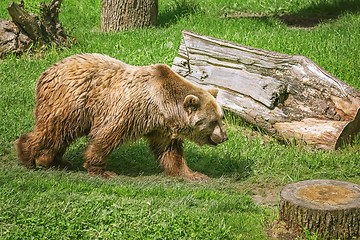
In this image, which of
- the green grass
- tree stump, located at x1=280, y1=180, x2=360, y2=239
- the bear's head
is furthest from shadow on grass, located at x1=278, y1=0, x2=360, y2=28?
tree stump, located at x1=280, y1=180, x2=360, y2=239

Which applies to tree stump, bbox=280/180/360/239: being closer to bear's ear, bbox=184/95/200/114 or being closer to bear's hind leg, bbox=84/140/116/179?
bear's ear, bbox=184/95/200/114

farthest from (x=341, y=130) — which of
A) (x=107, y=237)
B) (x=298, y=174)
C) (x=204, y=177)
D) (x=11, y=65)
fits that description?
(x=11, y=65)

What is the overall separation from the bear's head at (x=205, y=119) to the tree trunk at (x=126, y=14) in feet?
21.3

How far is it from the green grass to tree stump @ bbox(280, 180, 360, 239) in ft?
1.18

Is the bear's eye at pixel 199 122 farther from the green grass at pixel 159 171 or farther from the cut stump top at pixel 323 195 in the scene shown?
the cut stump top at pixel 323 195

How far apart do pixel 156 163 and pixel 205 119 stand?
1.05 m

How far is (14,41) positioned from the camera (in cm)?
986

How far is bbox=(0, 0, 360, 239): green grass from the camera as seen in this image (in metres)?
4.05

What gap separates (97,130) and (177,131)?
970mm

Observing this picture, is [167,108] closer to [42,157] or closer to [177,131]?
[177,131]

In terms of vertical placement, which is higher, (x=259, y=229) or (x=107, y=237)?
(x=107, y=237)

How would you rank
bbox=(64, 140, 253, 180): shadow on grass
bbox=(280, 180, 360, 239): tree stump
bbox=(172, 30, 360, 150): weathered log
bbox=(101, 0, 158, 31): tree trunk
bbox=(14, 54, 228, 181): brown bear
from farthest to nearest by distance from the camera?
bbox=(101, 0, 158, 31): tree trunk → bbox=(172, 30, 360, 150): weathered log → bbox=(64, 140, 253, 180): shadow on grass → bbox=(14, 54, 228, 181): brown bear → bbox=(280, 180, 360, 239): tree stump

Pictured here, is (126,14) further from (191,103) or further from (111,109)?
(191,103)

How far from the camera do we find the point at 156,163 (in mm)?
5938
